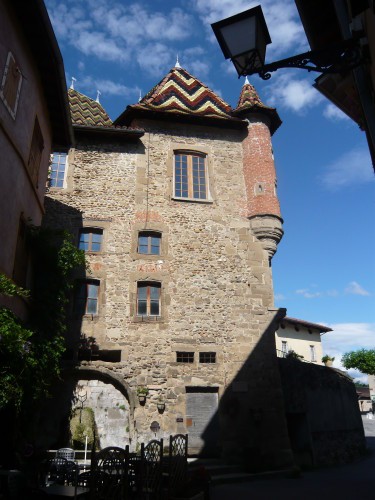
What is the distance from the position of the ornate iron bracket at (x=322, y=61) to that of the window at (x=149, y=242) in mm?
11129

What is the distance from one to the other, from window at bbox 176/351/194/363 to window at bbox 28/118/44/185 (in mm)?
6980

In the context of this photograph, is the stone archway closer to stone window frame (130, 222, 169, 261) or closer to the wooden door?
the wooden door

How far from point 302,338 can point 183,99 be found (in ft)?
73.9

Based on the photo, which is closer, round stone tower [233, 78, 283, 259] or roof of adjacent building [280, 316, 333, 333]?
round stone tower [233, 78, 283, 259]

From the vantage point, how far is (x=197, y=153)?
16.8 meters

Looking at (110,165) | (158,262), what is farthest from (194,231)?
(110,165)

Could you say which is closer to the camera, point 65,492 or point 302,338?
point 65,492

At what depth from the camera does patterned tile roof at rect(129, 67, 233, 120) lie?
17.1m

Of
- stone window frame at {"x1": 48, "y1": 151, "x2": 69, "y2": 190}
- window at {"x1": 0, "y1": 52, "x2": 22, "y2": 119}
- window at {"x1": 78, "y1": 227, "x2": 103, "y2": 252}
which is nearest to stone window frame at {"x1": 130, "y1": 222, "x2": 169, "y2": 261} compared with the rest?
window at {"x1": 78, "y1": 227, "x2": 103, "y2": 252}

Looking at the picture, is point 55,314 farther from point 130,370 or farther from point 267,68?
point 267,68

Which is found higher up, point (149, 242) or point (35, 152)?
point (35, 152)

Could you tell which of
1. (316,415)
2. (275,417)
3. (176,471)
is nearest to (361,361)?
(316,415)

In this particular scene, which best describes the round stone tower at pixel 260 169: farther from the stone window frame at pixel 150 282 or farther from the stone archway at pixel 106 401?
the stone archway at pixel 106 401

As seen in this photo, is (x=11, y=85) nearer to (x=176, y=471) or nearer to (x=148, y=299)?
(x=176, y=471)
